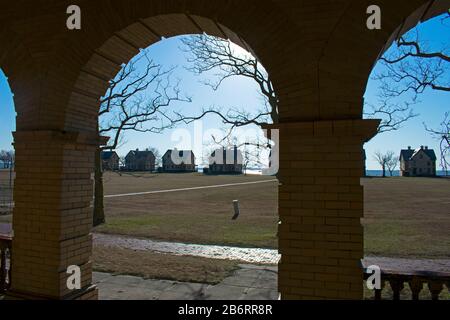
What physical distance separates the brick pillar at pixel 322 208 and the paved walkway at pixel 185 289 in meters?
2.60

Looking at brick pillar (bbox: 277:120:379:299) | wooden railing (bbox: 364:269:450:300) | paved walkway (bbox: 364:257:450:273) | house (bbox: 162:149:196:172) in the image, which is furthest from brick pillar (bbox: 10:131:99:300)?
house (bbox: 162:149:196:172)

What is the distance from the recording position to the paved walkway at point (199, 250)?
31.9 ft

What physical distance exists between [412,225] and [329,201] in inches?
559

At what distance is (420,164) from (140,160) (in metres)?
83.5

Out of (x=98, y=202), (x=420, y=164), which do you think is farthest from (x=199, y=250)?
(x=420, y=164)

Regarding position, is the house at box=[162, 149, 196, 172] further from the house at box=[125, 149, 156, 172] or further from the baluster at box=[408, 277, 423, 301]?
the baluster at box=[408, 277, 423, 301]

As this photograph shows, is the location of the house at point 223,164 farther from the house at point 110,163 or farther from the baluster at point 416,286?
the baluster at point 416,286

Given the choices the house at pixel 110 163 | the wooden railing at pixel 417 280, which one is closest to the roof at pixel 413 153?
the house at pixel 110 163

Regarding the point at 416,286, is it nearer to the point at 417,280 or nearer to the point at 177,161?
the point at 417,280
